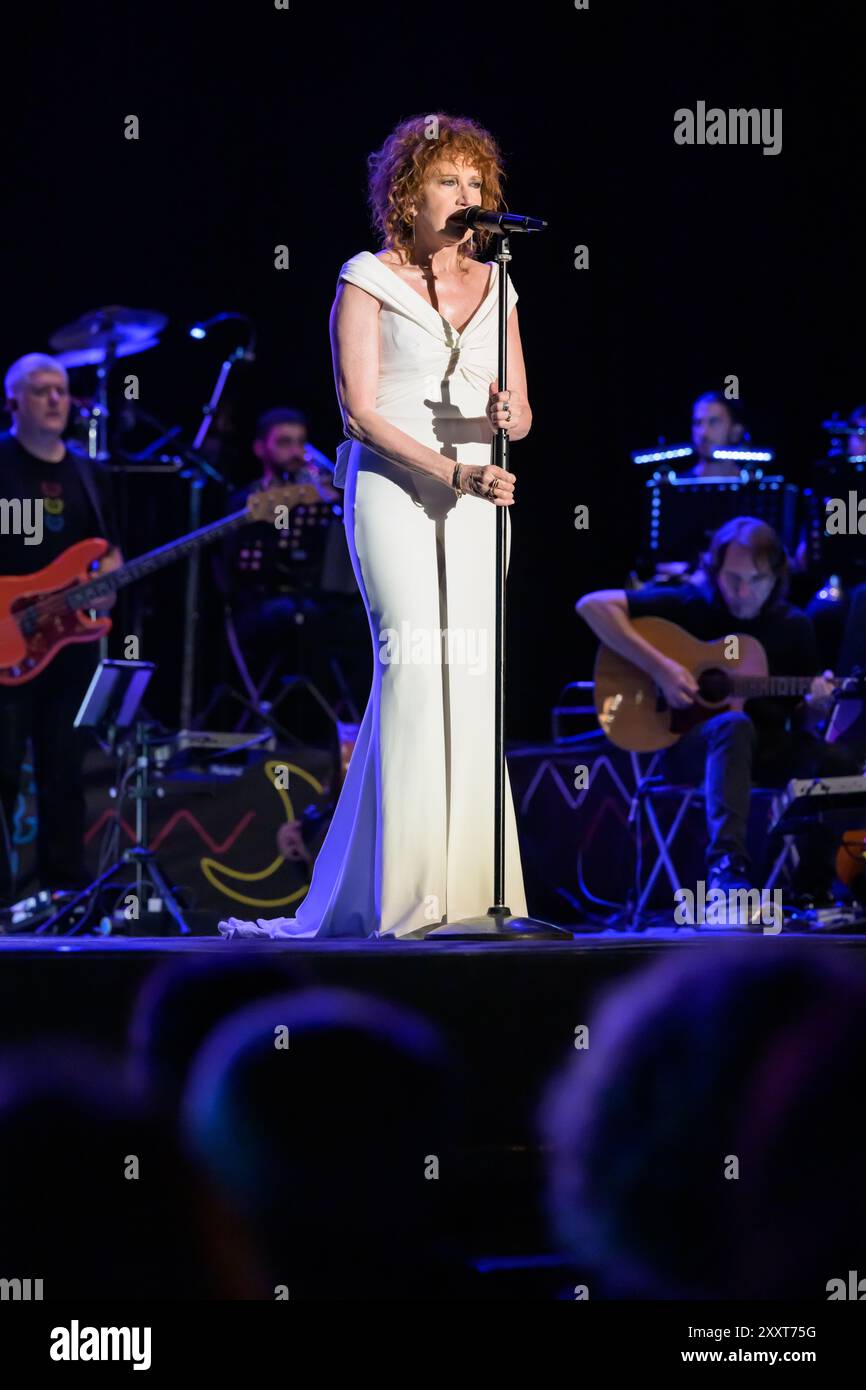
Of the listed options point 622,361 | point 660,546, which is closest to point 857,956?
point 660,546

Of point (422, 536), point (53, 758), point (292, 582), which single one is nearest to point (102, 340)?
point (292, 582)

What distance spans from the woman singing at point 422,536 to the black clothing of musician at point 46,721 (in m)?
2.79

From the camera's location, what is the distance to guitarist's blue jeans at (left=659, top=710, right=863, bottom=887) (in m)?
6.17

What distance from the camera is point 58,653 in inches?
260

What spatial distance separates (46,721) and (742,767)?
107 inches

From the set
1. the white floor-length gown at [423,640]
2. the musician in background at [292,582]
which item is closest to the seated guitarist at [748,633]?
the musician in background at [292,582]

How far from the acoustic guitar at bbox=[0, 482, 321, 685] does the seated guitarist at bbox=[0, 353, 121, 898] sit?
0.06 metres

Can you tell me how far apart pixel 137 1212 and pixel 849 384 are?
662cm

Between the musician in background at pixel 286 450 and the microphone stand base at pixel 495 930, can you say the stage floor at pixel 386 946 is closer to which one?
the microphone stand base at pixel 495 930

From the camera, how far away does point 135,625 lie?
8.85 m

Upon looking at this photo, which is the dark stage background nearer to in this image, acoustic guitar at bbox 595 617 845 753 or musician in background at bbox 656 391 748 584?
musician in background at bbox 656 391 748 584

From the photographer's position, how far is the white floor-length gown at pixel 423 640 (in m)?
3.81

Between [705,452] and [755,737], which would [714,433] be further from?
[755,737]
